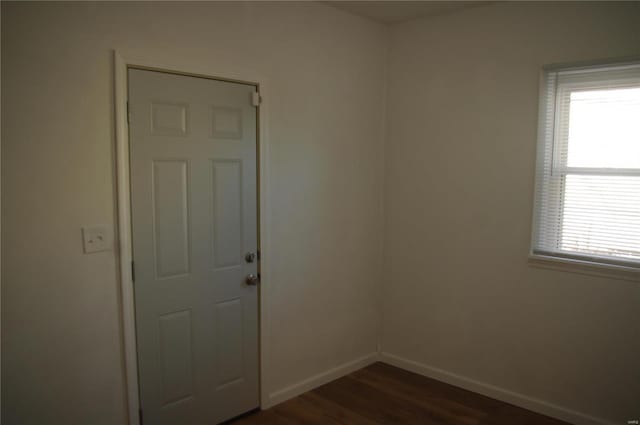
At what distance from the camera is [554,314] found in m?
2.86

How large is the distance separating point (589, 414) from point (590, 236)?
3.66 feet

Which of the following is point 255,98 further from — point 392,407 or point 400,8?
point 392,407

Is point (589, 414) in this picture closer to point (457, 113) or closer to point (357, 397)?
point (357, 397)

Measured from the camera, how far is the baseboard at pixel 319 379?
120 inches

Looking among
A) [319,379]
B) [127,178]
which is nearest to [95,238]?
[127,178]

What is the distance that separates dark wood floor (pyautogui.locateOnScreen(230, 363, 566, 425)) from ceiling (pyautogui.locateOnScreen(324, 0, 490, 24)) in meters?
2.75

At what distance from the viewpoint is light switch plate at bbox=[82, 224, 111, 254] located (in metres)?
2.12

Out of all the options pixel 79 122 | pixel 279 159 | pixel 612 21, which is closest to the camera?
pixel 79 122

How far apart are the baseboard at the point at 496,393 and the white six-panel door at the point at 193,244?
1329 millimetres

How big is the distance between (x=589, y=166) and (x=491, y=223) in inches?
27.3

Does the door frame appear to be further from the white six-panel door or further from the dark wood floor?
the dark wood floor

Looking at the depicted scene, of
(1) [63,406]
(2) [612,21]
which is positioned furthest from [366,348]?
(2) [612,21]

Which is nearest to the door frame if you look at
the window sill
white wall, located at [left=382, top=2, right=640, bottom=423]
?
white wall, located at [left=382, top=2, right=640, bottom=423]

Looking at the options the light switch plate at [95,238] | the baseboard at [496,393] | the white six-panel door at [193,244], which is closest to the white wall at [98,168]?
the light switch plate at [95,238]
